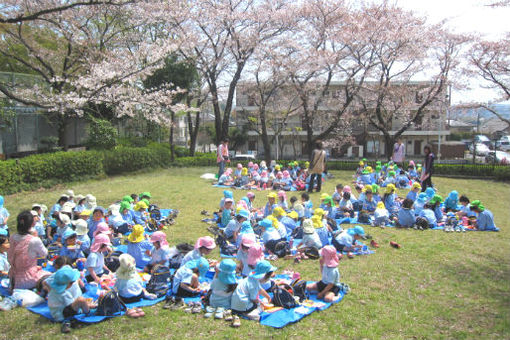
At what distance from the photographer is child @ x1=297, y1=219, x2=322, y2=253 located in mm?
6848

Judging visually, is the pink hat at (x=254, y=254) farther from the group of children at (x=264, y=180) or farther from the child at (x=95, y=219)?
the group of children at (x=264, y=180)

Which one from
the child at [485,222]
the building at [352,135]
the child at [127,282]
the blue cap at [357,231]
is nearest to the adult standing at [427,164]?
the child at [485,222]

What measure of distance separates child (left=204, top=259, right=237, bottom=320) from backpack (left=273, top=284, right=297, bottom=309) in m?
0.59

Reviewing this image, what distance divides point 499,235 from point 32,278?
9440mm

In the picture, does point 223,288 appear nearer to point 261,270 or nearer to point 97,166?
point 261,270

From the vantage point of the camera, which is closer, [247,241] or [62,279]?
[62,279]

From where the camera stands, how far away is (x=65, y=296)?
15.2 feet

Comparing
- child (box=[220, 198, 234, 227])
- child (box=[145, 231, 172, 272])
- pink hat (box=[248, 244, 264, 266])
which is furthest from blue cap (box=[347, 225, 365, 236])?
child (box=[145, 231, 172, 272])

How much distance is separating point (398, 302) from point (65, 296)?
14.5 ft

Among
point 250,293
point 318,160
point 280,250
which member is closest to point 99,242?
point 250,293

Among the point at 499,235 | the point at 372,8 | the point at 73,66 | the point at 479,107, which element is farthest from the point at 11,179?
the point at 479,107

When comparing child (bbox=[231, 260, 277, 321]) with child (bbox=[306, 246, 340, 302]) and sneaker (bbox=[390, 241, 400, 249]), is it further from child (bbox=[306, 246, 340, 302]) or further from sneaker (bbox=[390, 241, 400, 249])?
sneaker (bbox=[390, 241, 400, 249])

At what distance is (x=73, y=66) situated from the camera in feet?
58.1

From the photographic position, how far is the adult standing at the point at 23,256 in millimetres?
5273
